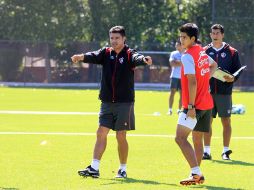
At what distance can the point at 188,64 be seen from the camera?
33.9 ft

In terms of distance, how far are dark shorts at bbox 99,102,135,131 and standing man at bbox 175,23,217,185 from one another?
1.08 m

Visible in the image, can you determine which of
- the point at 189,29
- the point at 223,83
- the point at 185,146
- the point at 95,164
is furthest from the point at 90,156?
the point at 189,29

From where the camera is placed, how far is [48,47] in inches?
1940

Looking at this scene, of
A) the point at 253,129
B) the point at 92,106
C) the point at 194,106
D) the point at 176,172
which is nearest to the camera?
the point at 194,106

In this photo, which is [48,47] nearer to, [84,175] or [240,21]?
[240,21]

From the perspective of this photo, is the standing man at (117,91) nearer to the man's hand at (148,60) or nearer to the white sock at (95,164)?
the white sock at (95,164)

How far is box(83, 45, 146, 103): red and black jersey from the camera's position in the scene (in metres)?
11.3

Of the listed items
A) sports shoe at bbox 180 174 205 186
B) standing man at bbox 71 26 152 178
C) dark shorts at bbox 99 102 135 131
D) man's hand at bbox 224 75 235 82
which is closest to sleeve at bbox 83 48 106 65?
standing man at bbox 71 26 152 178

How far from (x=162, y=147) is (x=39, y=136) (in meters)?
3.00

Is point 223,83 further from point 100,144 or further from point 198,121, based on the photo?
point 100,144

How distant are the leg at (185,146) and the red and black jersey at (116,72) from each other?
1.21 m

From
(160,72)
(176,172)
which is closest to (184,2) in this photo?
(160,72)

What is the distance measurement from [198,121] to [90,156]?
3.00m

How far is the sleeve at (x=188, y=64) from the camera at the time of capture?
33.8 ft
